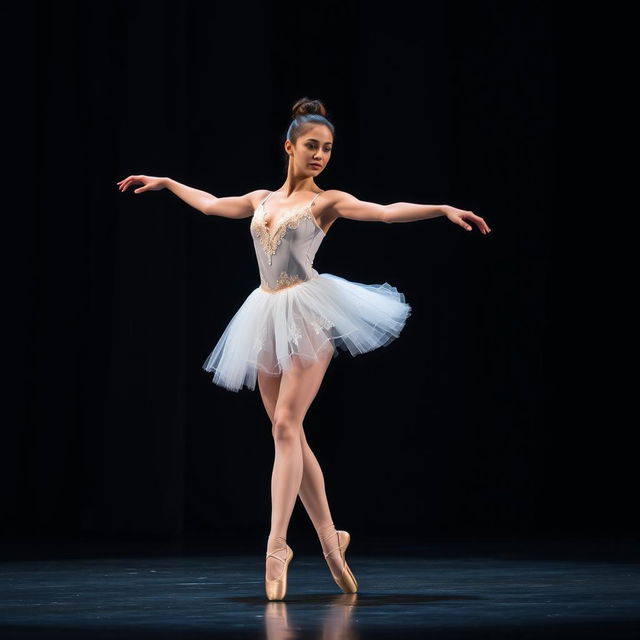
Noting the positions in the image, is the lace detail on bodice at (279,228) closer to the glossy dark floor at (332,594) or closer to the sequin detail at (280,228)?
the sequin detail at (280,228)

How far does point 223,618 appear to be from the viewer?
2.90 meters

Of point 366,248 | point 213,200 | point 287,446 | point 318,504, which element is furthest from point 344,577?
point 366,248

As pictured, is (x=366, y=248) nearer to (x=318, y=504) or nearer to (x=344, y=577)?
(x=318, y=504)

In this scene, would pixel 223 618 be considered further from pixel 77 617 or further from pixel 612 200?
pixel 612 200

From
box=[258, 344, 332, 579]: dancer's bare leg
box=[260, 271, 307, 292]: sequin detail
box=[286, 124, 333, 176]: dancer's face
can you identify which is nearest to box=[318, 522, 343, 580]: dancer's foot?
box=[258, 344, 332, 579]: dancer's bare leg

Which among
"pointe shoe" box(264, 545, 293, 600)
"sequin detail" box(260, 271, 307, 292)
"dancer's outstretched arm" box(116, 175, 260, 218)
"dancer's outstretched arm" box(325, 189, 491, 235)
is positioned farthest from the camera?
"dancer's outstretched arm" box(116, 175, 260, 218)

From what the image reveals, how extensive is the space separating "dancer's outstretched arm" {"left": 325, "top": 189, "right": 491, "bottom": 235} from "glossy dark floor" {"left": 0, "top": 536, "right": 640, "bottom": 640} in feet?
2.96

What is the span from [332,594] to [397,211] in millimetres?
1033

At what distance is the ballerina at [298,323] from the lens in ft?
10.9

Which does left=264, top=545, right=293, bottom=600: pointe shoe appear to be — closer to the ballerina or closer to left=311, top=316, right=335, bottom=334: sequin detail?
the ballerina

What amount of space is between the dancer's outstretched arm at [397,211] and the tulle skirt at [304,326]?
0.75 ft

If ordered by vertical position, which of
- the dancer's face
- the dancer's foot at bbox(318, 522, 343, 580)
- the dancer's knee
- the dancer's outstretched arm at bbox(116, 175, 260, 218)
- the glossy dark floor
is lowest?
the glossy dark floor

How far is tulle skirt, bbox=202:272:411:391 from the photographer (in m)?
3.38

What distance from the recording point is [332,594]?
3.44 metres
